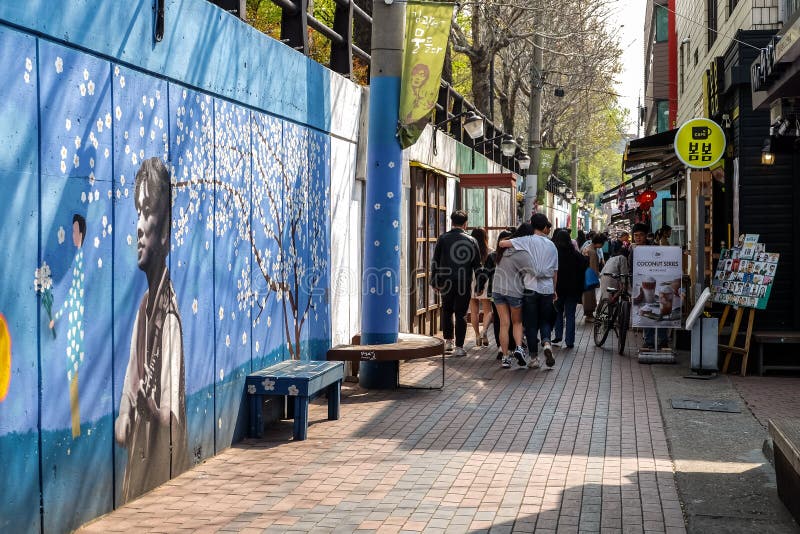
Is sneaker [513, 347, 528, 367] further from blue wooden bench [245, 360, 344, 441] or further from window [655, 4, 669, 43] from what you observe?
window [655, 4, 669, 43]

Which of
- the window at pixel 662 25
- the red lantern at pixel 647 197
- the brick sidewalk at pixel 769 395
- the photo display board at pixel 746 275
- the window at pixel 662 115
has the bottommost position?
the brick sidewalk at pixel 769 395

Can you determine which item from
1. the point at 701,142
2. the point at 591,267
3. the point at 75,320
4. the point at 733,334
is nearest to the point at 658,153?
the point at 591,267

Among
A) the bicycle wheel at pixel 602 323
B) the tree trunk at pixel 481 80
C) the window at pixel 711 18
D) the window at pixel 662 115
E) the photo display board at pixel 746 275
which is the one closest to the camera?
the photo display board at pixel 746 275

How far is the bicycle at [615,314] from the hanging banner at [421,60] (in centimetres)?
567

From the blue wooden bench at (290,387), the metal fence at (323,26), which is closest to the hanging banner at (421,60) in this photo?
the metal fence at (323,26)

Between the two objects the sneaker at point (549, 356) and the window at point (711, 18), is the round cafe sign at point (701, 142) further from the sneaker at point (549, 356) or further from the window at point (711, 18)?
the window at point (711, 18)

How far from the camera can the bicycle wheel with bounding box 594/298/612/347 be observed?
16.7m

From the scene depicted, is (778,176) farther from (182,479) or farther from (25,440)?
(25,440)

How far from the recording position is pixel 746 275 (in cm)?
1364

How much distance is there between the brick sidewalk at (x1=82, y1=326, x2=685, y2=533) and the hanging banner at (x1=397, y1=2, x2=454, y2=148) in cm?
292

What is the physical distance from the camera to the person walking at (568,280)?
1639 centimetres

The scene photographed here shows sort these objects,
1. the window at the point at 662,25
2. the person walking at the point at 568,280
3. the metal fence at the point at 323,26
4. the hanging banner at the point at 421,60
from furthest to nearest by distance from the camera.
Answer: the window at the point at 662,25 → the person walking at the point at 568,280 → the hanging banner at the point at 421,60 → the metal fence at the point at 323,26

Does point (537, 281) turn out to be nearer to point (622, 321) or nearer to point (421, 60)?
point (622, 321)

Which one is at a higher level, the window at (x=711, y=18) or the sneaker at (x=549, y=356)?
the window at (x=711, y=18)
